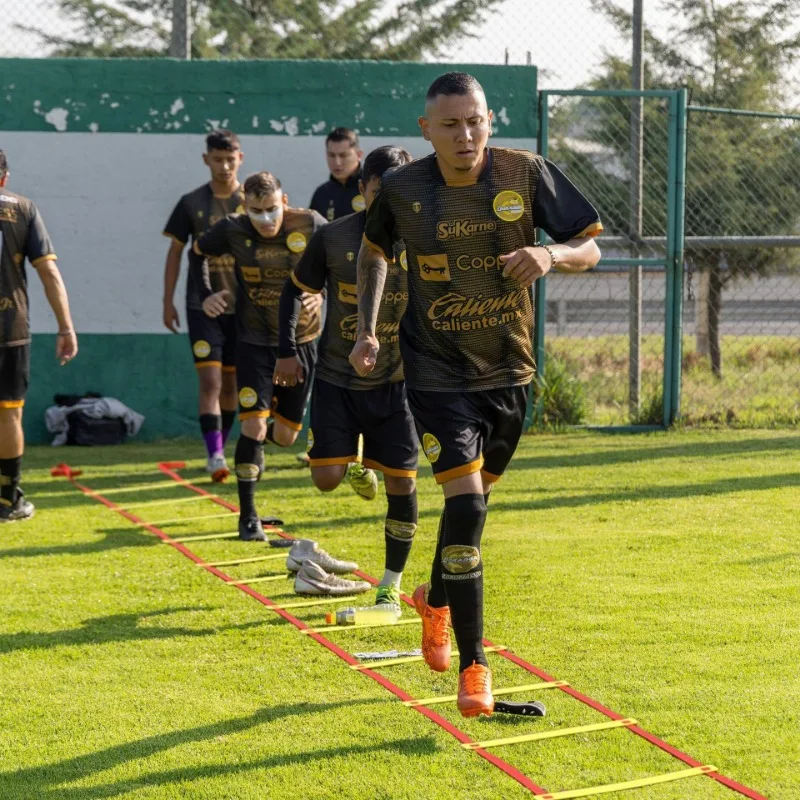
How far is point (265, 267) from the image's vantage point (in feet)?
25.8

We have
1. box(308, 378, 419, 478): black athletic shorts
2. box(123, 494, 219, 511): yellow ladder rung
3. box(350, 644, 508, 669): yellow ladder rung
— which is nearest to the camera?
box(350, 644, 508, 669): yellow ladder rung

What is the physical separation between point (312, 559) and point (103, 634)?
123 cm

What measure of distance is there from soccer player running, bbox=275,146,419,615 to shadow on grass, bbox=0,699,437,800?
1.76 metres

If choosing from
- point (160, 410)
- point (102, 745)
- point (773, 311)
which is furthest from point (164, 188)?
point (102, 745)

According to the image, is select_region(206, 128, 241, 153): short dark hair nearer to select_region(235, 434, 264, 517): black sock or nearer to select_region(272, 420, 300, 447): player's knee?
select_region(272, 420, 300, 447): player's knee

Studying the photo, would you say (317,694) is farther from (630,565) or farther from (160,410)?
(160,410)

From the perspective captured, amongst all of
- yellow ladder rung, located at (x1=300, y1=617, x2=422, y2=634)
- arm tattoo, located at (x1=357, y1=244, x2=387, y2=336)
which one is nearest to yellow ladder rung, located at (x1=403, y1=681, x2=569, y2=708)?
yellow ladder rung, located at (x1=300, y1=617, x2=422, y2=634)

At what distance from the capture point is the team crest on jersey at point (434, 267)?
4.64 meters

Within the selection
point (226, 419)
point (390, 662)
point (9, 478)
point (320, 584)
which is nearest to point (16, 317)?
point (9, 478)

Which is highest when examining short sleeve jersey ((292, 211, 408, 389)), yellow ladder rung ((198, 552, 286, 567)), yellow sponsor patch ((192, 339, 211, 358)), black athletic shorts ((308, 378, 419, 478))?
short sleeve jersey ((292, 211, 408, 389))

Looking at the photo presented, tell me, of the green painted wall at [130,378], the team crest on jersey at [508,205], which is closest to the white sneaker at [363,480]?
the team crest on jersey at [508,205]

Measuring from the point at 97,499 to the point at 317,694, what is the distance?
4.63 metres

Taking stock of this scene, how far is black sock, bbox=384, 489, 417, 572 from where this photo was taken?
601cm

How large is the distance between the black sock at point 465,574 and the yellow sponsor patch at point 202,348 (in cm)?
542
